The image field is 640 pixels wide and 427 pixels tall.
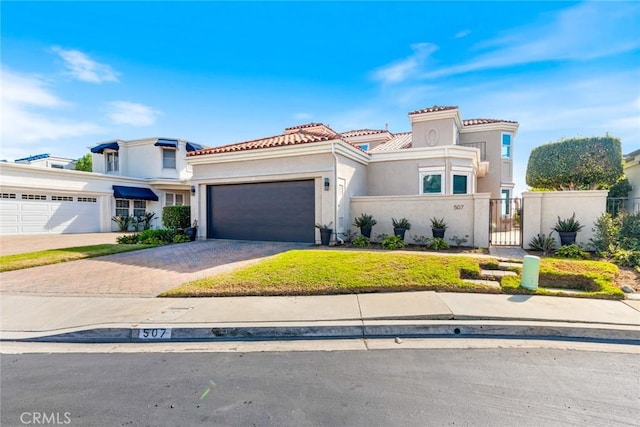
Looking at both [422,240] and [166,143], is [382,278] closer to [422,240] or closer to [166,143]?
[422,240]

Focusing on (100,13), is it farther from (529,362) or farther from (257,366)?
(529,362)

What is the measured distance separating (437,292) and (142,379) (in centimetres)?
534

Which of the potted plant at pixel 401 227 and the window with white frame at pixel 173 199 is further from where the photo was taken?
the window with white frame at pixel 173 199

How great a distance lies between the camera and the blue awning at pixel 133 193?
20906 mm

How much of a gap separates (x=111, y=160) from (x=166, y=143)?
6180 mm

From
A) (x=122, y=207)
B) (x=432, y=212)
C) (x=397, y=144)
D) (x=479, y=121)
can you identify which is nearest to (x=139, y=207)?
(x=122, y=207)

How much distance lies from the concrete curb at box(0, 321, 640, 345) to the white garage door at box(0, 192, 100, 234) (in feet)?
58.3

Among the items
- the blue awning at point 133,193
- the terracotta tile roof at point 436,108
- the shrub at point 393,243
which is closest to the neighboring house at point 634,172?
the terracotta tile roof at point 436,108

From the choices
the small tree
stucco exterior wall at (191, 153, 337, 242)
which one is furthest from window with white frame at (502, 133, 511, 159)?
the small tree

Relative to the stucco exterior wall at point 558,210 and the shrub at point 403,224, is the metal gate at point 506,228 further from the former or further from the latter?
the shrub at point 403,224

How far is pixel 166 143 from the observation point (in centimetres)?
2334

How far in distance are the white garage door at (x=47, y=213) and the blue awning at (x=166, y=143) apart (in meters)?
5.91

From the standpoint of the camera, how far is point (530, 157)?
1284cm

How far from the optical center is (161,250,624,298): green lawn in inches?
250
